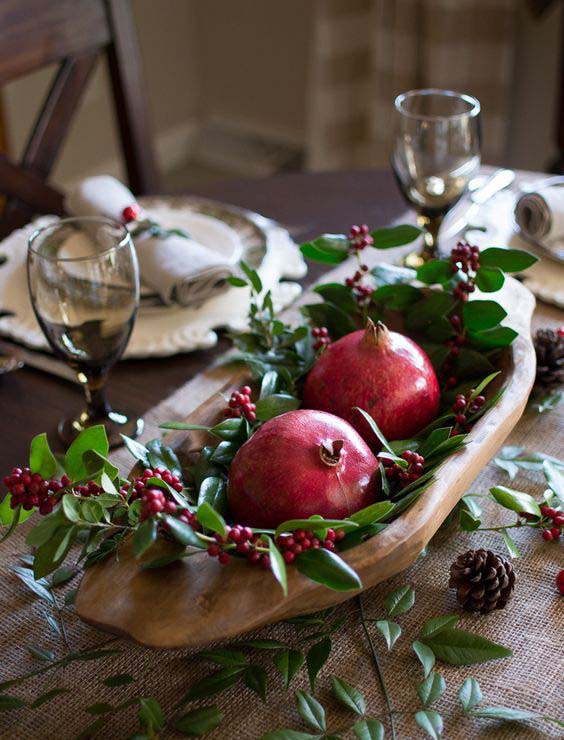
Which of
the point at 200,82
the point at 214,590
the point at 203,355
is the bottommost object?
the point at 200,82

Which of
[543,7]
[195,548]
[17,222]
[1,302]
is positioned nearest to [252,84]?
[543,7]

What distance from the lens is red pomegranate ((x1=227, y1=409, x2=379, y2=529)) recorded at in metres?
0.56

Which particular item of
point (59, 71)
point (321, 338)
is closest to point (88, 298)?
point (321, 338)

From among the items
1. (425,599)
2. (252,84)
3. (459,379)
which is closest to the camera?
(425,599)

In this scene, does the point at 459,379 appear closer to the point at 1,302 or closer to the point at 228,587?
the point at 228,587

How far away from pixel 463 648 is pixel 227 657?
0.15 meters

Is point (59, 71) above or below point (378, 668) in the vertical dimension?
above

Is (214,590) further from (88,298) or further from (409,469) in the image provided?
(88,298)

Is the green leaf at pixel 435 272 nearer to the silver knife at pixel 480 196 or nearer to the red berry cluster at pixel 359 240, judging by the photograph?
the red berry cluster at pixel 359 240

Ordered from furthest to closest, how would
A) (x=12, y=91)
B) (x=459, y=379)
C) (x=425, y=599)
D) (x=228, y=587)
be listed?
1. (x=12, y=91)
2. (x=459, y=379)
3. (x=425, y=599)
4. (x=228, y=587)

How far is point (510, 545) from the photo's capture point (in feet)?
2.10

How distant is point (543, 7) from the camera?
7.06 feet

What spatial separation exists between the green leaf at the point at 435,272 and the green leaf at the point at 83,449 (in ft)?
1.05

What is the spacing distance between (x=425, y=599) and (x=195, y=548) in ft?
0.58
